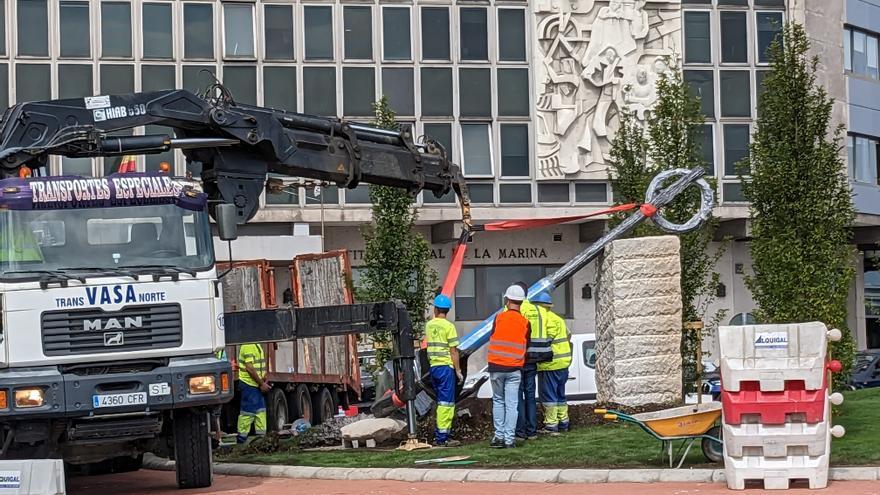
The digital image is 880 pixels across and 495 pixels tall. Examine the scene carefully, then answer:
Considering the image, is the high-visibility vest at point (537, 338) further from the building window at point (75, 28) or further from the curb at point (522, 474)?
the building window at point (75, 28)

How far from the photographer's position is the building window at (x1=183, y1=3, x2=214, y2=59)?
132 ft

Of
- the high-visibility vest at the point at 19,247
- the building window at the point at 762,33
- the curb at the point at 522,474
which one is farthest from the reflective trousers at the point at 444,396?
the building window at the point at 762,33

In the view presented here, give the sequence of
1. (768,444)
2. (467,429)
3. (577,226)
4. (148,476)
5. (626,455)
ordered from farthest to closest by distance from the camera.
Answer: (577,226) → (467,429) → (148,476) → (626,455) → (768,444)

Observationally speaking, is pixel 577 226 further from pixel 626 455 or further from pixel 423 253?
pixel 626 455

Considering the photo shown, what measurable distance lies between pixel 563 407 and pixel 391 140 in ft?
13.4

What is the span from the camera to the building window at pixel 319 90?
4088 cm

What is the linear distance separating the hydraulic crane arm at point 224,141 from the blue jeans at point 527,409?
9.57 ft

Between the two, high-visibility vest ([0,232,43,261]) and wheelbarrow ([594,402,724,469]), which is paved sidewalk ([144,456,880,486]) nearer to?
wheelbarrow ([594,402,724,469])

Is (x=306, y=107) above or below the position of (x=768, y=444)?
above

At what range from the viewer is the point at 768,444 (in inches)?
534

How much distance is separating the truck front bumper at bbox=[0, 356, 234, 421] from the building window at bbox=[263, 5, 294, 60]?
1046 inches

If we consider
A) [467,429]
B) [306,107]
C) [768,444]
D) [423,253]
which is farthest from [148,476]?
[306,107]

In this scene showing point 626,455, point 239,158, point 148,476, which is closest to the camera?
point 626,455

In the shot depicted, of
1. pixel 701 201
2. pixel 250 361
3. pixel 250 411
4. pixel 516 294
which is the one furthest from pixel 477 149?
pixel 516 294
